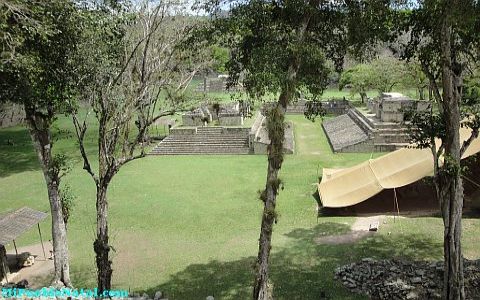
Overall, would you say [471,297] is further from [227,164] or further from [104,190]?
[227,164]

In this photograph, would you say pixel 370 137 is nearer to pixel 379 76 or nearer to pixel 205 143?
pixel 205 143

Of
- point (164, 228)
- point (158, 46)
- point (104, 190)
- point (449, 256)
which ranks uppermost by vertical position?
point (158, 46)

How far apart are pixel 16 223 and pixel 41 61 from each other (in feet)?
21.1

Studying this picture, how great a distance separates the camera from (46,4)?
9938 millimetres

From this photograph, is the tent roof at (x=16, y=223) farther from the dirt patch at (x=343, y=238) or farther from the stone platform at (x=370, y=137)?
the stone platform at (x=370, y=137)

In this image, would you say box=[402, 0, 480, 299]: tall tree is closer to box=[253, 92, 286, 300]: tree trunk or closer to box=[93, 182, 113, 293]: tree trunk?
box=[253, 92, 286, 300]: tree trunk

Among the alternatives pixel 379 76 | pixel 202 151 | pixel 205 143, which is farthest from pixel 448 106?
pixel 379 76

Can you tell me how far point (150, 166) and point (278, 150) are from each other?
19.3 m

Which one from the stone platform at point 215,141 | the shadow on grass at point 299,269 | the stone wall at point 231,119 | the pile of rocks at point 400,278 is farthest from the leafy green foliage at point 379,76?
the pile of rocks at point 400,278

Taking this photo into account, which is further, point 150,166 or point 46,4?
point 150,166

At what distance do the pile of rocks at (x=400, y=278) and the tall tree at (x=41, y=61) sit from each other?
7951mm

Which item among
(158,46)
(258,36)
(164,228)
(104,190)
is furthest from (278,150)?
(164,228)

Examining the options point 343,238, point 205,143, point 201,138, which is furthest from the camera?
point 201,138

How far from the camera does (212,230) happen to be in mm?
17734
